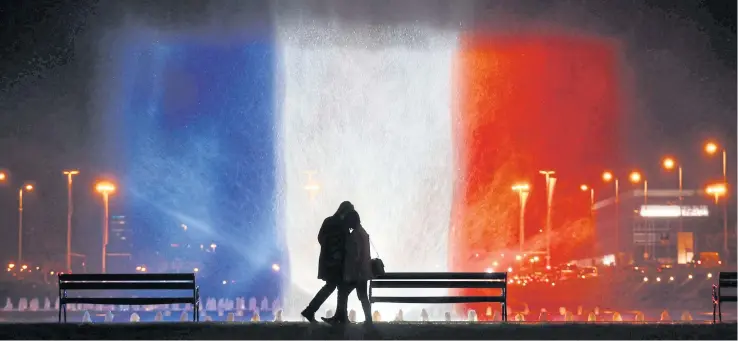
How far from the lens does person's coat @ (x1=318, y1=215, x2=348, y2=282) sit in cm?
1564

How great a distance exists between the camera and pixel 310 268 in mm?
50062

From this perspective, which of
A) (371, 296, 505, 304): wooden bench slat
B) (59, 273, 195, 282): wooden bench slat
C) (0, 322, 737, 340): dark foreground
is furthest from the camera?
(59, 273, 195, 282): wooden bench slat

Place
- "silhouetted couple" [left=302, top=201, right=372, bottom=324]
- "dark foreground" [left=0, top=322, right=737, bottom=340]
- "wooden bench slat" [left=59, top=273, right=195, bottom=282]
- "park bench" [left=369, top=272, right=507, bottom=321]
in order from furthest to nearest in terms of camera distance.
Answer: "park bench" [left=369, top=272, right=507, bottom=321] → "wooden bench slat" [left=59, top=273, right=195, bottom=282] → "silhouetted couple" [left=302, top=201, right=372, bottom=324] → "dark foreground" [left=0, top=322, right=737, bottom=340]

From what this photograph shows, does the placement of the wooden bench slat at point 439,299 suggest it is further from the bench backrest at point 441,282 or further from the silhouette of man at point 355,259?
the silhouette of man at point 355,259

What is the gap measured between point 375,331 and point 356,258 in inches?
38.6

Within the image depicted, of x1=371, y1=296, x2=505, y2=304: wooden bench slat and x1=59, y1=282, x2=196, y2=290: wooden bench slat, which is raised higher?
x1=59, y1=282, x2=196, y2=290: wooden bench slat

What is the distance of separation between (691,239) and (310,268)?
55.9 metres

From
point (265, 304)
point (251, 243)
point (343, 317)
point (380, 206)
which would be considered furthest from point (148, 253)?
point (343, 317)

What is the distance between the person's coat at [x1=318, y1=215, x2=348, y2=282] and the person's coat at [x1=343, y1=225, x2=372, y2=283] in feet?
0.38

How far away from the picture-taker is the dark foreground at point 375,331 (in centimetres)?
1506

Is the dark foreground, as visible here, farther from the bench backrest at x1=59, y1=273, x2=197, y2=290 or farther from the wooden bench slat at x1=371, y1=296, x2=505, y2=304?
the bench backrest at x1=59, y1=273, x2=197, y2=290

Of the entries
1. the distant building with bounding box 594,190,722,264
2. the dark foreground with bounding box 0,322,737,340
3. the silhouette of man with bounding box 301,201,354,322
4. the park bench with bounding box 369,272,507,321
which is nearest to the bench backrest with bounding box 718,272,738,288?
the dark foreground with bounding box 0,322,737,340

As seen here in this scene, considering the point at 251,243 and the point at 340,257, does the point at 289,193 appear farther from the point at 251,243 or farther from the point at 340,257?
the point at 340,257

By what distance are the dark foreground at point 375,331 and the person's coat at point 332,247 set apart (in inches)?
28.3
